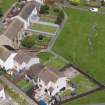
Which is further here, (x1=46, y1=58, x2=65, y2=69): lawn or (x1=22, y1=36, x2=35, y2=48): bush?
(x1=22, y1=36, x2=35, y2=48): bush

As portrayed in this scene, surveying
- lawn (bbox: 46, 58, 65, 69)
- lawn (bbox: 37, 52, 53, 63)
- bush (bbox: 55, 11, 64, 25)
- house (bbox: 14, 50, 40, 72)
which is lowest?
lawn (bbox: 46, 58, 65, 69)

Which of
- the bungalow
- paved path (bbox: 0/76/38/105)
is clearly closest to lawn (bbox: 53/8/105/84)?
the bungalow

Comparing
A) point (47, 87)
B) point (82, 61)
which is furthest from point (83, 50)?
point (47, 87)

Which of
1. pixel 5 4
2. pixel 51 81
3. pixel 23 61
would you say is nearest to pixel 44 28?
pixel 5 4

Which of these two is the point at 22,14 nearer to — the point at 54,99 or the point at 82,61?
the point at 82,61

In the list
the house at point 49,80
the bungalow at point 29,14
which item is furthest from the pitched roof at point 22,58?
the bungalow at point 29,14

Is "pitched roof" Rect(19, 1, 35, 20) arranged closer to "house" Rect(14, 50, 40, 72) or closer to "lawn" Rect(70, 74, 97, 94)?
"house" Rect(14, 50, 40, 72)

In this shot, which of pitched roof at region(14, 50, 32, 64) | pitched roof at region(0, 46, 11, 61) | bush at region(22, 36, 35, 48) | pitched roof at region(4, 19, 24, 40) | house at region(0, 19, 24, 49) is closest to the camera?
pitched roof at region(14, 50, 32, 64)

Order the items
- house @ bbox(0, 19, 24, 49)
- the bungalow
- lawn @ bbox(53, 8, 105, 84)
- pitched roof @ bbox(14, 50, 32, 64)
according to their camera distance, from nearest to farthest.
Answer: pitched roof @ bbox(14, 50, 32, 64) < lawn @ bbox(53, 8, 105, 84) < house @ bbox(0, 19, 24, 49) < the bungalow
